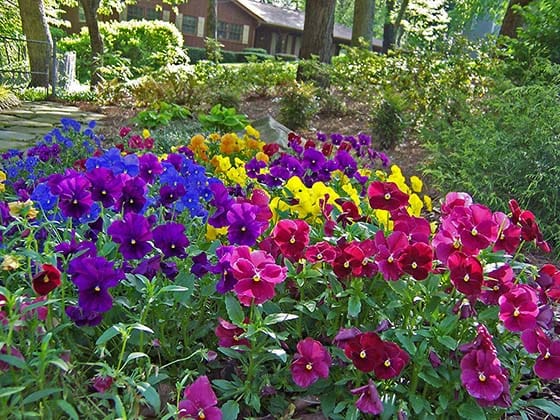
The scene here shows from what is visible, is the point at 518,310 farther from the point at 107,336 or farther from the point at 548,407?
the point at 107,336

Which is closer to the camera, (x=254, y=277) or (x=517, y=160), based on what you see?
(x=254, y=277)

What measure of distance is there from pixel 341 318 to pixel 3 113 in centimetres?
778

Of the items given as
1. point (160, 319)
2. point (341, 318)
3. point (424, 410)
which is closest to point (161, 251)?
point (160, 319)

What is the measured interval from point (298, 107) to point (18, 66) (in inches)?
309

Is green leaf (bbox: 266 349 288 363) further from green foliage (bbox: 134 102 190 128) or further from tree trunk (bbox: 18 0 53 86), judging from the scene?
tree trunk (bbox: 18 0 53 86)

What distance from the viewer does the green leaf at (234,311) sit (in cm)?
158

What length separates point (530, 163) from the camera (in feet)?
14.5

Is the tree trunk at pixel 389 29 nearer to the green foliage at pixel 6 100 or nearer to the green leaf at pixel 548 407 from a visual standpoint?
the green foliage at pixel 6 100

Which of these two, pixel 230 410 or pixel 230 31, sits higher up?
pixel 230 410

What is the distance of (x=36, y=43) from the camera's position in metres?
11.7

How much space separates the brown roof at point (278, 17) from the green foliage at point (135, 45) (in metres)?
15.6

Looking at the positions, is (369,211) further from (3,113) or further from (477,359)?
(3,113)

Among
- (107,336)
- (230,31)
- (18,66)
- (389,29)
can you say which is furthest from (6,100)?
(230,31)

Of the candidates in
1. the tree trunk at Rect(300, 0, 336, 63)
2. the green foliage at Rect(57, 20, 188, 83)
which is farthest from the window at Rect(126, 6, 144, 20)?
the tree trunk at Rect(300, 0, 336, 63)
